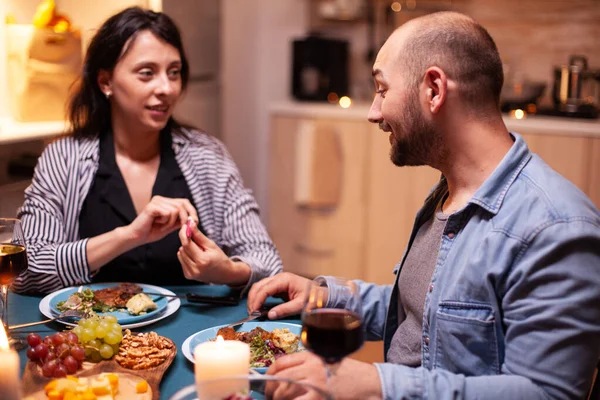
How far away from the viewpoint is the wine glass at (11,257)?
52.6 inches

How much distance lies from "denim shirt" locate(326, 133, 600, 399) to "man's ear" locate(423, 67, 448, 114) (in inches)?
6.3

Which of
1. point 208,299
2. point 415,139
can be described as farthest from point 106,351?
point 415,139

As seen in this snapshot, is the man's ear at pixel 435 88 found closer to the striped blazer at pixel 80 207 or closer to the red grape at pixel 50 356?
the striped blazer at pixel 80 207

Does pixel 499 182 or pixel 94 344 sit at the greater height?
pixel 499 182

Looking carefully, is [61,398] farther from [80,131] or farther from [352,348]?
[80,131]

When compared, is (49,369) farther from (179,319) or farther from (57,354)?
(179,319)

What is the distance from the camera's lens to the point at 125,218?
2.07m

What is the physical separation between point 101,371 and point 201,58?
9.06 ft

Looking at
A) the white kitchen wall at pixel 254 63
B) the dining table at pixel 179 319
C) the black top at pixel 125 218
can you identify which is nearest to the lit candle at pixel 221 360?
the dining table at pixel 179 319

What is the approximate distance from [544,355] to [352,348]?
32 cm

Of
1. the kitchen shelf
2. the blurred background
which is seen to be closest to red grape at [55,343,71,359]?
the kitchen shelf

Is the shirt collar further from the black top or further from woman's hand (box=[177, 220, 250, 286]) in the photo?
the black top

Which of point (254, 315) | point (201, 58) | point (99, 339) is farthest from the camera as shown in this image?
point (201, 58)

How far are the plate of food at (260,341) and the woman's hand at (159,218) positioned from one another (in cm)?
45
